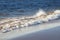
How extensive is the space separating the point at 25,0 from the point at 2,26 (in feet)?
40.5

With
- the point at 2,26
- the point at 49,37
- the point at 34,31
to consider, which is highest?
the point at 2,26

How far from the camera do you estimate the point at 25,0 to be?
873 inches

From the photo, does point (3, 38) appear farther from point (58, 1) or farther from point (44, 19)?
point (58, 1)

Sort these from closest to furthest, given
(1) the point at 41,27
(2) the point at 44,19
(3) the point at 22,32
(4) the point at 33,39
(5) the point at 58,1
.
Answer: (4) the point at 33,39 < (3) the point at 22,32 < (1) the point at 41,27 < (2) the point at 44,19 < (5) the point at 58,1

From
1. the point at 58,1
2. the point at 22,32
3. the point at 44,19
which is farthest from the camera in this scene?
the point at 58,1

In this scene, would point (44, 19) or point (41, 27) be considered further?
point (44, 19)

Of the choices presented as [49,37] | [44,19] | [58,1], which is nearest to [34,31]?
[49,37]

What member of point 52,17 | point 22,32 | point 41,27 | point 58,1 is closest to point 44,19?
point 52,17

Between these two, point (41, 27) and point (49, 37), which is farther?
point (41, 27)

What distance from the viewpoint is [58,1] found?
21.2 meters

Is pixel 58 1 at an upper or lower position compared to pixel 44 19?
upper

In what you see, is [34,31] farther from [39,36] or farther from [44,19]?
[44,19]

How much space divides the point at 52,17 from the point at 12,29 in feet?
8.21

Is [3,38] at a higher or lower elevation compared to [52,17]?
lower
